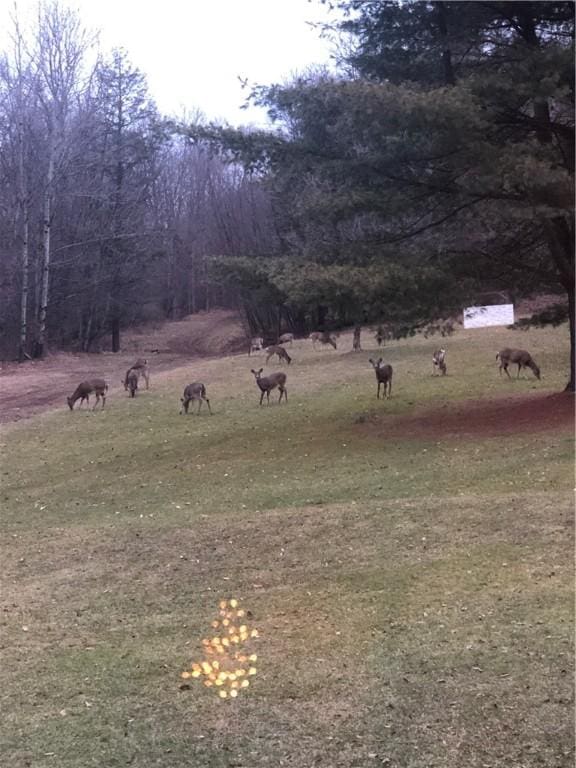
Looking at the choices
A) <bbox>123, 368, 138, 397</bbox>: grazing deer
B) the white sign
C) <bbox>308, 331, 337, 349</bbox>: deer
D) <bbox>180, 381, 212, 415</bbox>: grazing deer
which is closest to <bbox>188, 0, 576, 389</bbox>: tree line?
<bbox>180, 381, 212, 415</bbox>: grazing deer

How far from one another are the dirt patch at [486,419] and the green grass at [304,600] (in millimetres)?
357

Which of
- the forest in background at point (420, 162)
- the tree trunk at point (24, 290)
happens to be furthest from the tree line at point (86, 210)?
the forest in background at point (420, 162)

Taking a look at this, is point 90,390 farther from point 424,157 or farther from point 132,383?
point 424,157

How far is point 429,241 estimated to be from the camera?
11.8 meters

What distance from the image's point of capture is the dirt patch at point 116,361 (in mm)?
20422

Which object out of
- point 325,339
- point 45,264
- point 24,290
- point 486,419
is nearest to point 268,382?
point 486,419

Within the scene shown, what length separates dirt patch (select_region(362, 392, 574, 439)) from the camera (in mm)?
11188

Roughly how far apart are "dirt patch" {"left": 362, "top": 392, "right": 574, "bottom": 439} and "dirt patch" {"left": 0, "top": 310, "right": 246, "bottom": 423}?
870cm

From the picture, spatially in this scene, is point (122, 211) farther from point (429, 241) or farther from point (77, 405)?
point (429, 241)

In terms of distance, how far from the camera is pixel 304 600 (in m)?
5.52

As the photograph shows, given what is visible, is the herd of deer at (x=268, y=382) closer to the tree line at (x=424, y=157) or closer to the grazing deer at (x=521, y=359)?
→ the grazing deer at (x=521, y=359)

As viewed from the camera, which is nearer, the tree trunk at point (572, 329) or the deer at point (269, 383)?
the tree trunk at point (572, 329)

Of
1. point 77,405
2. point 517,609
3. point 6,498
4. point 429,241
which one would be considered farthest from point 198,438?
point 517,609

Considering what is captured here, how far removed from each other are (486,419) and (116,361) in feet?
70.7
